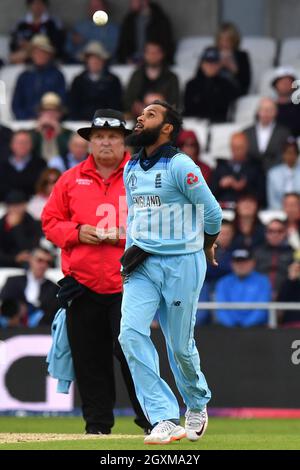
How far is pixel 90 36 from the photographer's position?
76.9 feet

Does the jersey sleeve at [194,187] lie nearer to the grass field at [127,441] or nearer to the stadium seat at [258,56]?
the grass field at [127,441]

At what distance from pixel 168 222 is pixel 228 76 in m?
10.7

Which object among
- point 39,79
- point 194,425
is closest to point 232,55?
point 39,79

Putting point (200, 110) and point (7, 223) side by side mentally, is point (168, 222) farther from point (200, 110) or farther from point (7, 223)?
point (200, 110)

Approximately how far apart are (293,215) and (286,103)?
2.32m

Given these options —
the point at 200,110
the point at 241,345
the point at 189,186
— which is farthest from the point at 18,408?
the point at 189,186

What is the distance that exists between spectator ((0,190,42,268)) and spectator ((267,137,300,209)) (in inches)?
121

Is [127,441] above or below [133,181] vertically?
below

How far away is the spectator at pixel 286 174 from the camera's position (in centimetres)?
1934

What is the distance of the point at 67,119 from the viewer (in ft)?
71.8

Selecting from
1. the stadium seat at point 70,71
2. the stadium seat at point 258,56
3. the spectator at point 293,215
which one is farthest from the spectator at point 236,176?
the stadium seat at point 70,71

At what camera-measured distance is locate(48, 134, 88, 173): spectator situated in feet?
64.7

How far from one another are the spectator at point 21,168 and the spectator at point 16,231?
2.90ft

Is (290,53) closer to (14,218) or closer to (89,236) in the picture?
(14,218)
